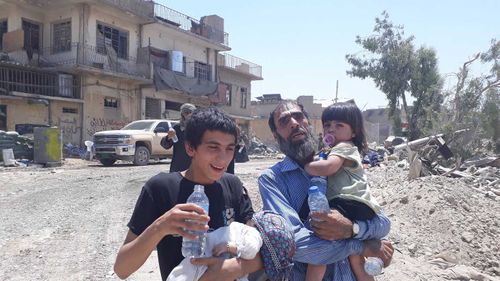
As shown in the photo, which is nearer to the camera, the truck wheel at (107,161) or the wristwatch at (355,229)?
the wristwatch at (355,229)

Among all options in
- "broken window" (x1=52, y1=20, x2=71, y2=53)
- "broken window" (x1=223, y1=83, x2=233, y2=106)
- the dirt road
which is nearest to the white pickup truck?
the dirt road

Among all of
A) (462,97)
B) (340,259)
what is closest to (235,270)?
(340,259)

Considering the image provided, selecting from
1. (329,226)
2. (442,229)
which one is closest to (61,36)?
(442,229)

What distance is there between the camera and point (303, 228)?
6.54 ft

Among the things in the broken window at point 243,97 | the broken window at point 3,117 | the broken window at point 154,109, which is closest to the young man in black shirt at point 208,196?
the broken window at point 3,117

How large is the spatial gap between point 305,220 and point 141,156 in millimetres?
14085

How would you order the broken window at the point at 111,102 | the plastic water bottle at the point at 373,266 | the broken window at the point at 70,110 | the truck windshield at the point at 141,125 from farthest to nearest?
the broken window at the point at 111,102
the broken window at the point at 70,110
the truck windshield at the point at 141,125
the plastic water bottle at the point at 373,266

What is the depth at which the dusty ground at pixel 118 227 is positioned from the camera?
15.9 feet

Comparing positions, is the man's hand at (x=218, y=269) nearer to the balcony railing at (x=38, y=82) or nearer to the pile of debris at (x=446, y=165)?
the pile of debris at (x=446, y=165)

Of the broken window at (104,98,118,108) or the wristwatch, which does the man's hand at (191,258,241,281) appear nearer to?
the wristwatch

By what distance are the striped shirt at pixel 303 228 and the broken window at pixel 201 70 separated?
88.7 ft

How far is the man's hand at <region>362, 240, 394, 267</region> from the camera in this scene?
6.80 feet

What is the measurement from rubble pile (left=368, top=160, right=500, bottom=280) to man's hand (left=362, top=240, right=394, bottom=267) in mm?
2996

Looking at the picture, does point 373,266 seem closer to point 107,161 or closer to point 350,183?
point 350,183
